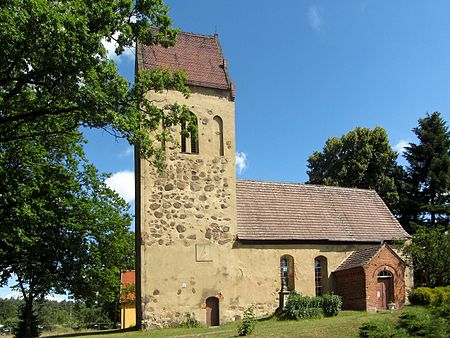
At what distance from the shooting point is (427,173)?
41.2 metres

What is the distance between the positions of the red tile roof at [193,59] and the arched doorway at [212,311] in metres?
11.0

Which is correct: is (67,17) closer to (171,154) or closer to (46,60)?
(46,60)

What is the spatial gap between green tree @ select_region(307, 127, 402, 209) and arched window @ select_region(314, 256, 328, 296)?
55.8ft

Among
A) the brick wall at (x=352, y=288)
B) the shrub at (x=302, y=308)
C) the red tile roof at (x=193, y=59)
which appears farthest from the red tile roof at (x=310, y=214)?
the red tile roof at (x=193, y=59)

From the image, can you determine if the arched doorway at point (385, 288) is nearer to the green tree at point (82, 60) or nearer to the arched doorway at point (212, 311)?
the arched doorway at point (212, 311)

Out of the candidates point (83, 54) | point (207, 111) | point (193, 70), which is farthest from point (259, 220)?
point (83, 54)

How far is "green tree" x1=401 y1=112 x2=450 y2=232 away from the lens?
40156mm

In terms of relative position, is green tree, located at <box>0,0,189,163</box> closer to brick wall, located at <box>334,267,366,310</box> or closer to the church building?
the church building

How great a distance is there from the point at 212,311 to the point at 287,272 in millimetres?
4747

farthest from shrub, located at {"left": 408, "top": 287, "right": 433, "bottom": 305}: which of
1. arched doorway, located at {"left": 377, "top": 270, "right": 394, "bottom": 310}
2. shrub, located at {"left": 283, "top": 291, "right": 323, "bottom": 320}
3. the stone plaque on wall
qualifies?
the stone plaque on wall

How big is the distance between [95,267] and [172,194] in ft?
24.5

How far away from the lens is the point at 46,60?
1409cm

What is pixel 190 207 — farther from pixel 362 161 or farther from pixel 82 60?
pixel 362 161

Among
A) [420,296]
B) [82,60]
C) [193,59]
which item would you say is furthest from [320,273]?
[82,60]
